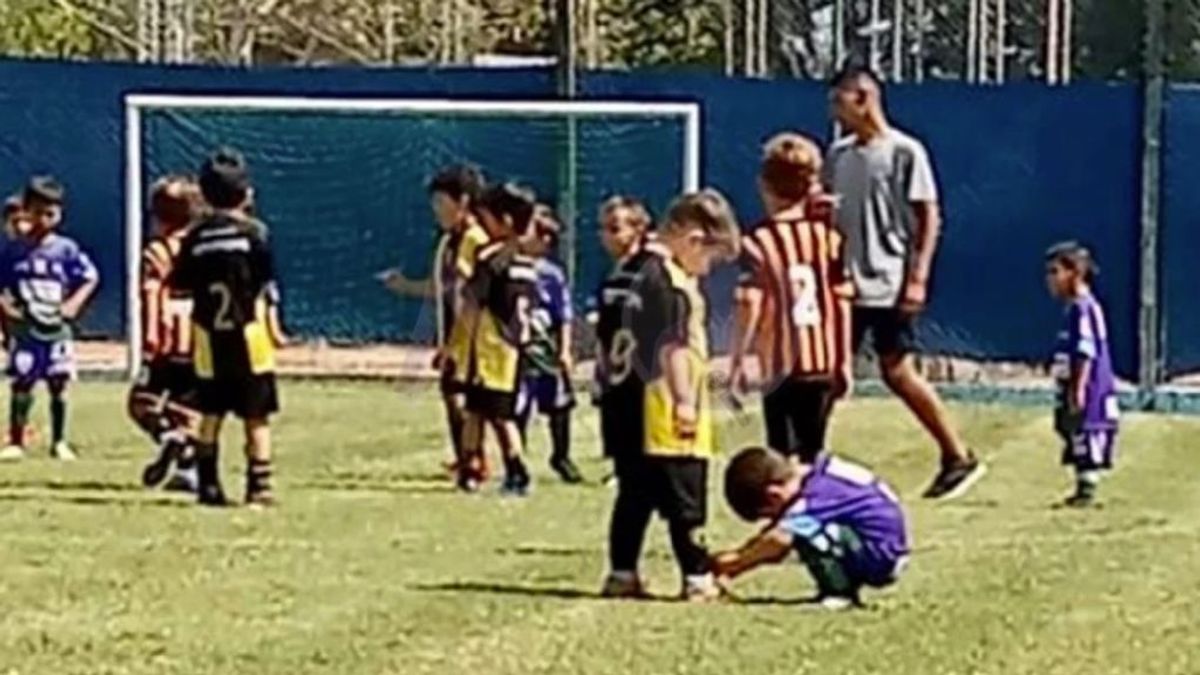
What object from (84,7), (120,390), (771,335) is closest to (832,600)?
(771,335)

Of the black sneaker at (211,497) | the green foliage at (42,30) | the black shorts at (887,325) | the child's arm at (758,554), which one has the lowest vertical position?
the black sneaker at (211,497)

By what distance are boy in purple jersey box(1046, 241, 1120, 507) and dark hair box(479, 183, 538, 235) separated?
2.45 metres

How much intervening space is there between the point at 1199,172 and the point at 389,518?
1171cm

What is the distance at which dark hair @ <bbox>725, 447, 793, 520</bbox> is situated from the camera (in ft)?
36.1

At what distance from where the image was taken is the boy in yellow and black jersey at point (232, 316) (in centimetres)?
1442

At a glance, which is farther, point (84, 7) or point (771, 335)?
point (84, 7)

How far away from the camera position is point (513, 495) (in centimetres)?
1566

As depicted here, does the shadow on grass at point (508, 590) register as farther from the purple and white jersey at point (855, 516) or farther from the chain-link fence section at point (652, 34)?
the chain-link fence section at point (652, 34)

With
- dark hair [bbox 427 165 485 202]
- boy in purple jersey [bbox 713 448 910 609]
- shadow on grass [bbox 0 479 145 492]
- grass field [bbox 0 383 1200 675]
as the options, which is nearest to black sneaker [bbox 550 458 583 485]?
grass field [bbox 0 383 1200 675]

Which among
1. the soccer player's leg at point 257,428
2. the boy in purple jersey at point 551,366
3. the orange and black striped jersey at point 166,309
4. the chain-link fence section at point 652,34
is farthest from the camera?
the chain-link fence section at point 652,34

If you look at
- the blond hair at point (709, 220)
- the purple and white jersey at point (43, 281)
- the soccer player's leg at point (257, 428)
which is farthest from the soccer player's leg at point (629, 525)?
the purple and white jersey at point (43, 281)

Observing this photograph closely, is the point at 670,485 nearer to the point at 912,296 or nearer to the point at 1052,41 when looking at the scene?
the point at 912,296

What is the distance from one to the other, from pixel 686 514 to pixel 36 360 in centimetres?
754

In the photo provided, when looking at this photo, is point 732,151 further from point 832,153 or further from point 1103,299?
point 832,153
